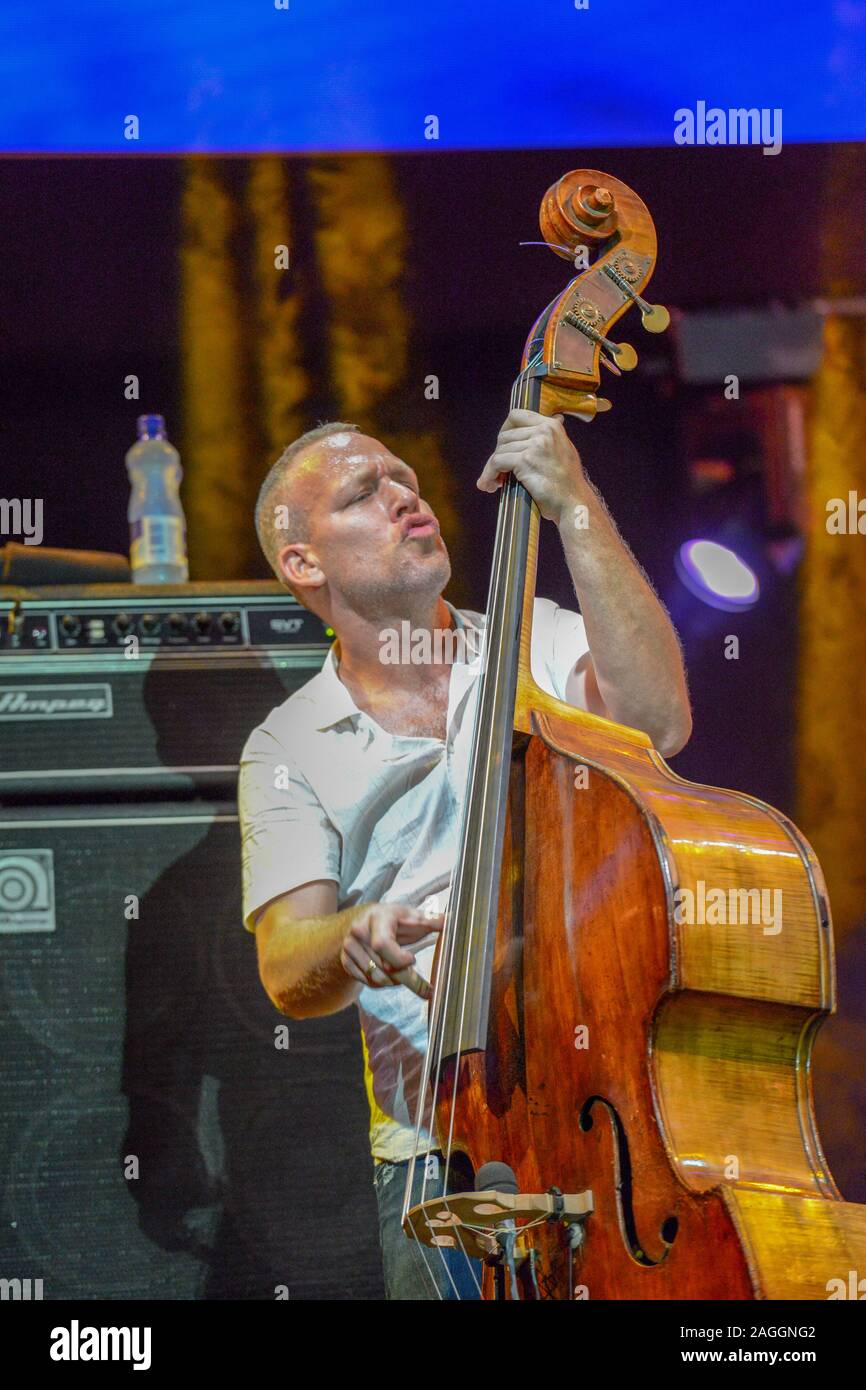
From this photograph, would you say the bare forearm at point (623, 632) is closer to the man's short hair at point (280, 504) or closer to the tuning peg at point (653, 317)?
the tuning peg at point (653, 317)

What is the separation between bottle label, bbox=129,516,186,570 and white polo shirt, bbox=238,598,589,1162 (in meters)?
0.55

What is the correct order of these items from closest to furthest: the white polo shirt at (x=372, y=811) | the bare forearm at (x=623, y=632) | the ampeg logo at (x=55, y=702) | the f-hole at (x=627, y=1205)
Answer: the f-hole at (x=627, y=1205) < the bare forearm at (x=623, y=632) < the white polo shirt at (x=372, y=811) < the ampeg logo at (x=55, y=702)

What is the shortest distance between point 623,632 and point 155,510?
3.86 feet

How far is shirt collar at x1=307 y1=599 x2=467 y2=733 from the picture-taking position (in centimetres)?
264

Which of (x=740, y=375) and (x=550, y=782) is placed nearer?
(x=550, y=782)

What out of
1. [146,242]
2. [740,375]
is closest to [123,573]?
[146,242]

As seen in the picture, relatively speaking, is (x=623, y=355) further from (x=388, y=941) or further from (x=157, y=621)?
(x=157, y=621)

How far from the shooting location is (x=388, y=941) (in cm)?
192

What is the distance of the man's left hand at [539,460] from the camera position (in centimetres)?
216

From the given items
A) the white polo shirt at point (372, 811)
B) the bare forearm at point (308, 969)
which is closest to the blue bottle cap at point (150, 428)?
the white polo shirt at point (372, 811)

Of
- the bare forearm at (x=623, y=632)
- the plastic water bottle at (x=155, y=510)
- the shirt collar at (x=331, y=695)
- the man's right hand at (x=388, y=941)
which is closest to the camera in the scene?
the man's right hand at (x=388, y=941)

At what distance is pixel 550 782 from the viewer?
1922mm

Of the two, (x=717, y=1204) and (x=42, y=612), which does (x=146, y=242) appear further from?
(x=717, y=1204)

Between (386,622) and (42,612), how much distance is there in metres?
0.62
